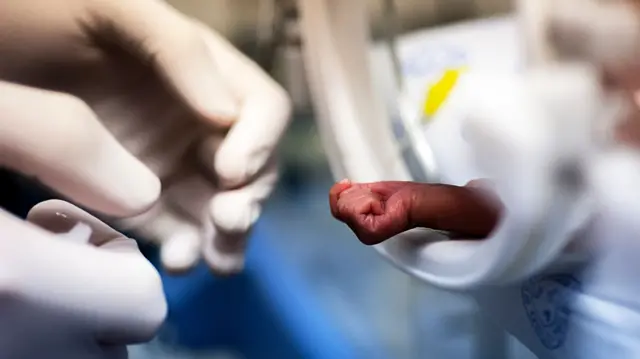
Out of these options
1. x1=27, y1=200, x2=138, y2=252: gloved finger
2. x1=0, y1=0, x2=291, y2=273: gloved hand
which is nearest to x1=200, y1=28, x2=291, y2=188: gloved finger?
x1=0, y1=0, x2=291, y2=273: gloved hand

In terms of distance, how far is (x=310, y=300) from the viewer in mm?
517

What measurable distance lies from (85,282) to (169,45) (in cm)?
17

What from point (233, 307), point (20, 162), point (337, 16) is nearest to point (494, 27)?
point (337, 16)

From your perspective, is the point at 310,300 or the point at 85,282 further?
the point at 310,300

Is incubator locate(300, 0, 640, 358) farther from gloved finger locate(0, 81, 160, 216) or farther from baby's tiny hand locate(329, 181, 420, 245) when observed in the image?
gloved finger locate(0, 81, 160, 216)

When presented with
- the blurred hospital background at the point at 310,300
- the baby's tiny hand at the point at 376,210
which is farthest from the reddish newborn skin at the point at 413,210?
the blurred hospital background at the point at 310,300

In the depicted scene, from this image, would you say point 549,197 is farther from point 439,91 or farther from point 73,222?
point 439,91

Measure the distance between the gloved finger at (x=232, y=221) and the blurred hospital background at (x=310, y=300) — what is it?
0.03 metres

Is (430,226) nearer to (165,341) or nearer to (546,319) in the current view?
(546,319)

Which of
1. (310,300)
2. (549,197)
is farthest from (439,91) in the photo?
(549,197)

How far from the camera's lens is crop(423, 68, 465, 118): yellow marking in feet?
1.65

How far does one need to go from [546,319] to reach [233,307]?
0.25 meters

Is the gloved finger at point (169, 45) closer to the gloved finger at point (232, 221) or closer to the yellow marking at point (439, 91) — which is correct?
the gloved finger at point (232, 221)

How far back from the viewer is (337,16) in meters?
0.45
